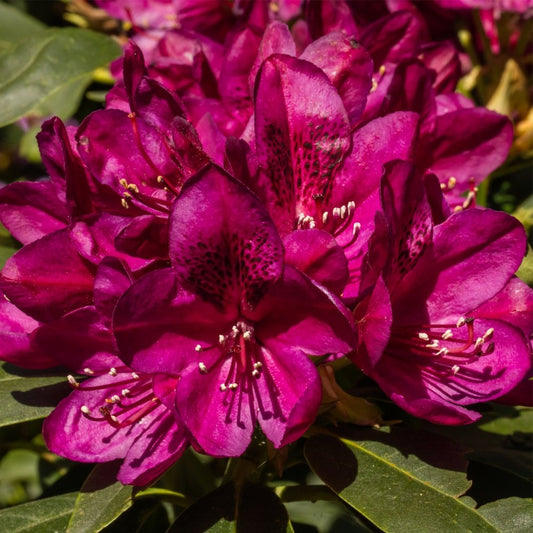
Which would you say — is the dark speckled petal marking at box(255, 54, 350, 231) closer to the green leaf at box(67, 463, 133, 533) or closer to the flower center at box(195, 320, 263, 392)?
the flower center at box(195, 320, 263, 392)

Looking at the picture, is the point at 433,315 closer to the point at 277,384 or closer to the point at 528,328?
the point at 528,328

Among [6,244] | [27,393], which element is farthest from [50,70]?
[27,393]

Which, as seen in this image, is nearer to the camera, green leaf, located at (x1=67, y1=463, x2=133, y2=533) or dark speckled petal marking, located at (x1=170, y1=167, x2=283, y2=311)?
dark speckled petal marking, located at (x1=170, y1=167, x2=283, y2=311)

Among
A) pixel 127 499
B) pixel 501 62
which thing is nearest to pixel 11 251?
pixel 127 499

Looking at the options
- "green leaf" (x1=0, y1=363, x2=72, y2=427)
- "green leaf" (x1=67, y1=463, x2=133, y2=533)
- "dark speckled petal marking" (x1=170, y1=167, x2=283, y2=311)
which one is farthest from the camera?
"green leaf" (x1=0, y1=363, x2=72, y2=427)

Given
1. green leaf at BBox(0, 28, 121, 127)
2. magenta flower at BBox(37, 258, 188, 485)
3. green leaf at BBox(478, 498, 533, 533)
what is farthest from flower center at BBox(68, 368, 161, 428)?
green leaf at BBox(0, 28, 121, 127)

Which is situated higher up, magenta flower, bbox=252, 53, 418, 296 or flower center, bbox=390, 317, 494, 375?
magenta flower, bbox=252, 53, 418, 296

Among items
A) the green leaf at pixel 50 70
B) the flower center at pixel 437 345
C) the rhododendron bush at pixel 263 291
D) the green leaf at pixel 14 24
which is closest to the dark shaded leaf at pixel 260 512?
the rhododendron bush at pixel 263 291

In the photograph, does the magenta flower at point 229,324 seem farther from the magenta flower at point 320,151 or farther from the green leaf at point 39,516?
the green leaf at point 39,516
